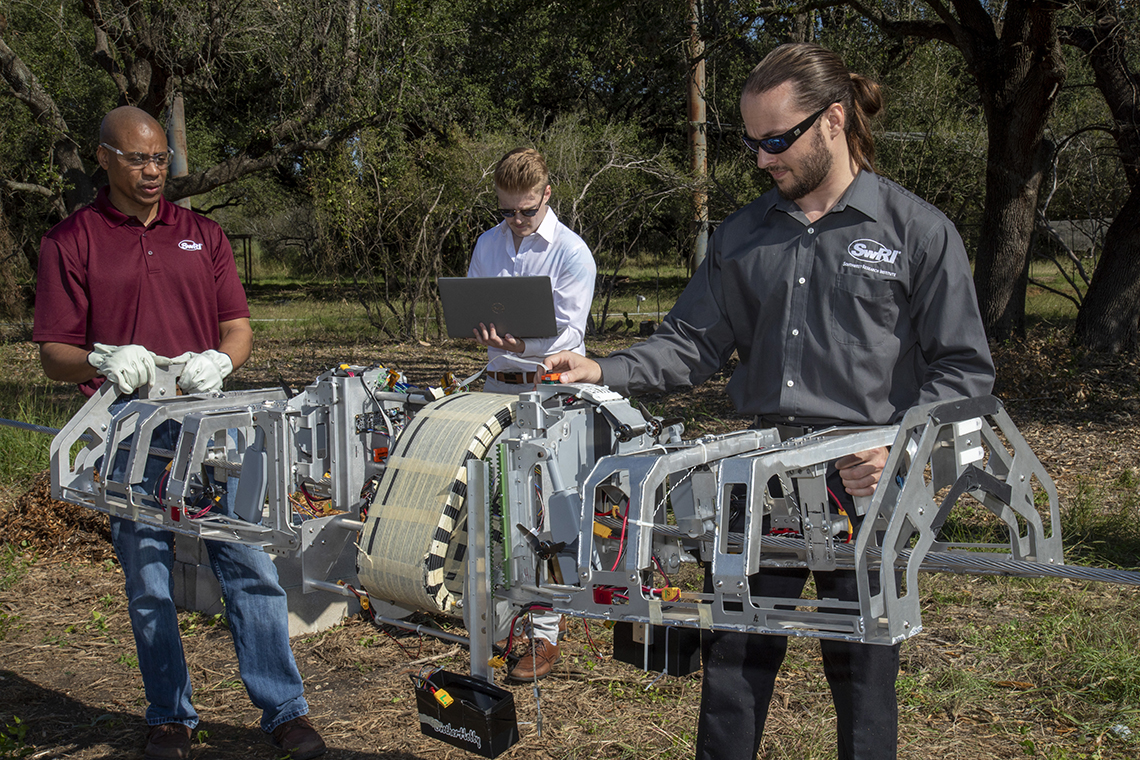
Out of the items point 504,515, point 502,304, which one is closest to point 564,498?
point 504,515

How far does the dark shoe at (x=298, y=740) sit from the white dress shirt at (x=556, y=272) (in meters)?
1.77

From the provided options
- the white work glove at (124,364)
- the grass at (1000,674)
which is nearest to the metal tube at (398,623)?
the white work glove at (124,364)

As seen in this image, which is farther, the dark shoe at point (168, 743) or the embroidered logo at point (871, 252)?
the dark shoe at point (168, 743)

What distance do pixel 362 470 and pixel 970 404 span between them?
2207mm

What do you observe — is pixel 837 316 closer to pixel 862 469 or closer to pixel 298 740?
pixel 862 469

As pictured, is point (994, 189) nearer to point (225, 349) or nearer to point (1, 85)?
point (225, 349)

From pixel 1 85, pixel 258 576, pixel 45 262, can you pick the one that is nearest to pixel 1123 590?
pixel 258 576

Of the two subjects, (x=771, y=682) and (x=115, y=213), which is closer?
(x=771, y=682)

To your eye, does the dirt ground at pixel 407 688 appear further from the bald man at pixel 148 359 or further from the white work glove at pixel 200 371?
the white work glove at pixel 200 371

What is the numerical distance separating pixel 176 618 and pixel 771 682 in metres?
2.23

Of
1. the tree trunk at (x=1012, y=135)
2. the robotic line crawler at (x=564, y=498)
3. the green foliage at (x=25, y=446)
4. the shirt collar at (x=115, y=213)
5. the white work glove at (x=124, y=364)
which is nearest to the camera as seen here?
the robotic line crawler at (x=564, y=498)

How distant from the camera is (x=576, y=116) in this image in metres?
18.6

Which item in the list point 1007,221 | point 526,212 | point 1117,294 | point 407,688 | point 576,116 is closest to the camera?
point 407,688

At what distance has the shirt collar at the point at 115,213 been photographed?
12.2ft
